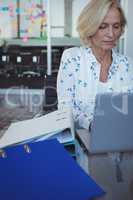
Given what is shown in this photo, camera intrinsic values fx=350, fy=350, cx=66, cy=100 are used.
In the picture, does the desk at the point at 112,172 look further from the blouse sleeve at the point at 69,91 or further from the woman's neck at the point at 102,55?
the woman's neck at the point at 102,55

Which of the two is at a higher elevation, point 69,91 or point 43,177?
point 69,91

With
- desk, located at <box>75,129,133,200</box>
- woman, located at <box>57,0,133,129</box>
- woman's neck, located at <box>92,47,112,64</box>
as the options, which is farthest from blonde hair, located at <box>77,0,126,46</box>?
desk, located at <box>75,129,133,200</box>

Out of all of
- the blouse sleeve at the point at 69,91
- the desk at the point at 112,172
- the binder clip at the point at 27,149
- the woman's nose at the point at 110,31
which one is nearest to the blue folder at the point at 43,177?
the binder clip at the point at 27,149

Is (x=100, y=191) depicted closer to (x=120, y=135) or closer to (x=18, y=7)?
(x=120, y=135)

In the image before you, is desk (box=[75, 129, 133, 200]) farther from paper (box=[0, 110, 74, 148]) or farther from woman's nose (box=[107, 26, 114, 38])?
woman's nose (box=[107, 26, 114, 38])

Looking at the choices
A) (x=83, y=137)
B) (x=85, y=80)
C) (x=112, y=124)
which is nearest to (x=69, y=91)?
(x=85, y=80)

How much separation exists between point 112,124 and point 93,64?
0.65 meters

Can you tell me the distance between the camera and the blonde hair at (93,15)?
4.62 feet

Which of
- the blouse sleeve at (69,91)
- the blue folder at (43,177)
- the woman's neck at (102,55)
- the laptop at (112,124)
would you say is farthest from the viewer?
the woman's neck at (102,55)

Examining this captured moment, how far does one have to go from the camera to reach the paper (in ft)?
3.07

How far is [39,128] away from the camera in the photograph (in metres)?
1.00

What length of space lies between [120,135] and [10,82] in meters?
4.14

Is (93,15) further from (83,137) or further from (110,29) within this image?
(83,137)

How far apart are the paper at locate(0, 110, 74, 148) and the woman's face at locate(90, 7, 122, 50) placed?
49cm
